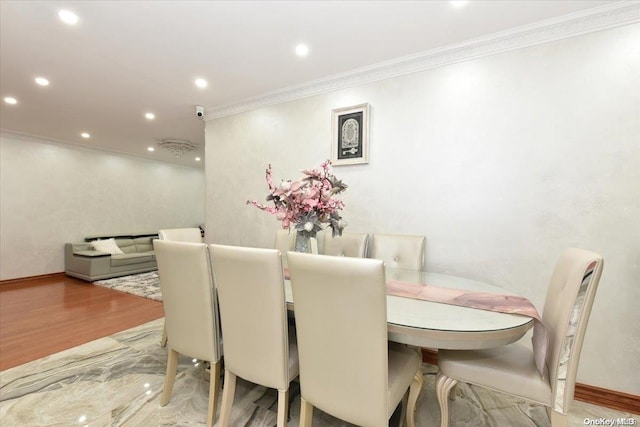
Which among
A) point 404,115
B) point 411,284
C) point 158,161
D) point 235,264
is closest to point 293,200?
point 235,264

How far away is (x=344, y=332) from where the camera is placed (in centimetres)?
109

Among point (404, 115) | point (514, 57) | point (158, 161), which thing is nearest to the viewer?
point (514, 57)

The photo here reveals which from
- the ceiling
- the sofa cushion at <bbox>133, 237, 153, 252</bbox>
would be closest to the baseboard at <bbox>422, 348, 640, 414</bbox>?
the ceiling

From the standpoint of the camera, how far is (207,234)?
3801 millimetres

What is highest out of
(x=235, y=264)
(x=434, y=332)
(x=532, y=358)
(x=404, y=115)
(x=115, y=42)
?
(x=115, y=42)

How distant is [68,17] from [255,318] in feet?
8.10

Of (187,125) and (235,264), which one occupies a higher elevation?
(187,125)

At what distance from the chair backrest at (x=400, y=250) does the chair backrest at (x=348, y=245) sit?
0.31 ft

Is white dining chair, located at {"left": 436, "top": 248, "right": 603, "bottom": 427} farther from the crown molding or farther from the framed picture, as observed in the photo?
the framed picture

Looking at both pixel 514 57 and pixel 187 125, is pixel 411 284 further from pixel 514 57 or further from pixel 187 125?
pixel 187 125

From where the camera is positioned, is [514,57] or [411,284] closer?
[411,284]

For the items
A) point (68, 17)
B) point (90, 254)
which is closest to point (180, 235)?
point (68, 17)

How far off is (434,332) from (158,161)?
7.58 meters

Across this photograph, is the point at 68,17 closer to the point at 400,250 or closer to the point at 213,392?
the point at 213,392
